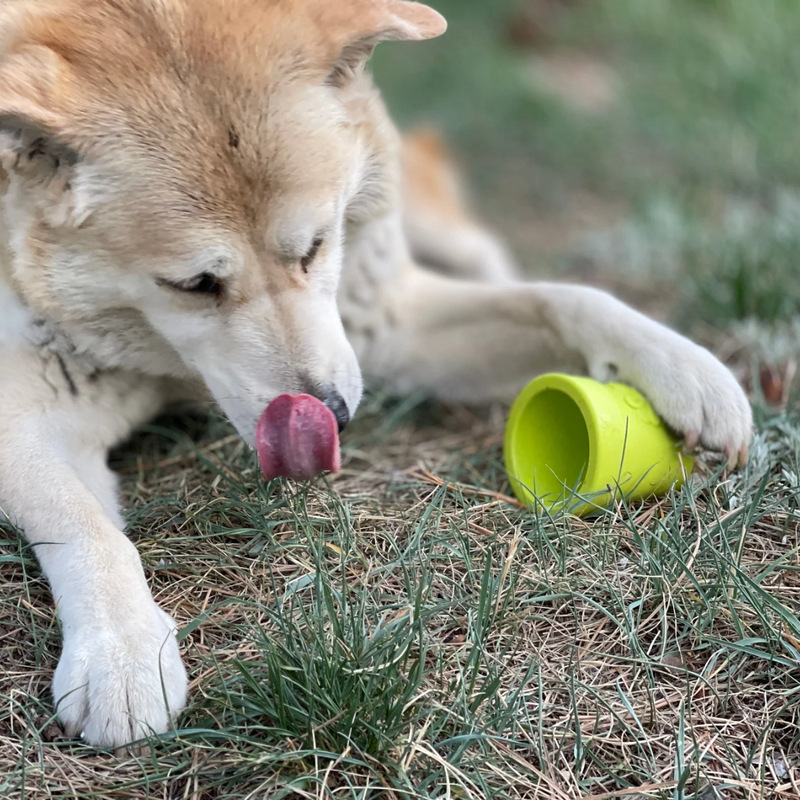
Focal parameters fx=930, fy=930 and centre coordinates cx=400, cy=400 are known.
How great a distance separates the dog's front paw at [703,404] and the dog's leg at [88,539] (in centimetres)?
134

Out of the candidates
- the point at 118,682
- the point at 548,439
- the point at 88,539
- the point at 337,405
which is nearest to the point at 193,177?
the point at 337,405

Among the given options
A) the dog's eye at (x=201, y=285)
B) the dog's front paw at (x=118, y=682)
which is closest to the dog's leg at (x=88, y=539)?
the dog's front paw at (x=118, y=682)

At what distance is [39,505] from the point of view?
2158mm

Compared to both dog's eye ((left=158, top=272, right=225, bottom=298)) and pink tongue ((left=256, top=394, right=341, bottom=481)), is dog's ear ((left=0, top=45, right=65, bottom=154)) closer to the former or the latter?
dog's eye ((left=158, top=272, right=225, bottom=298))

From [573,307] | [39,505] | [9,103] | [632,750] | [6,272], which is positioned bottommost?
[632,750]

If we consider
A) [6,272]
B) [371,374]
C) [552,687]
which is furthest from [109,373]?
[552,687]

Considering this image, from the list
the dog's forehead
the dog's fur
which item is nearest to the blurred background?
the dog's fur

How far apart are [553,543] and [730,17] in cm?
512

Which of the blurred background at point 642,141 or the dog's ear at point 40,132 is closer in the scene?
the dog's ear at point 40,132

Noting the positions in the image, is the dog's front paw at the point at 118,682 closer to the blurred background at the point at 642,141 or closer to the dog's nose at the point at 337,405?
the dog's nose at the point at 337,405

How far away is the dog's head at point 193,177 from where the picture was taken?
2.06 meters

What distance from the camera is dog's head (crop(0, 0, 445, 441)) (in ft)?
6.77

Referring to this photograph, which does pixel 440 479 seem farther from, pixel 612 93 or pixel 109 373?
pixel 612 93

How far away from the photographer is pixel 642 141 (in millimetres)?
5789
